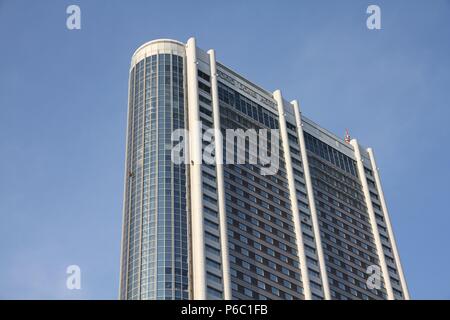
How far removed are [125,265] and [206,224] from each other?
552 inches

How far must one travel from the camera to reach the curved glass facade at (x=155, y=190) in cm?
10150

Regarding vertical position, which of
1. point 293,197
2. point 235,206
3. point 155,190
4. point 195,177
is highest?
point 293,197

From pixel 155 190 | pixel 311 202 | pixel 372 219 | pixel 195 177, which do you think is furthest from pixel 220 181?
pixel 372 219

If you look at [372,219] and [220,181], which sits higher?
[372,219]

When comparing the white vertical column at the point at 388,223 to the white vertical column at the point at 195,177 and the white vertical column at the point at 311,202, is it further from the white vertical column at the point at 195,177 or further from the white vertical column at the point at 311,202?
the white vertical column at the point at 195,177

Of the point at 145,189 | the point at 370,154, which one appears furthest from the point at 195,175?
the point at 370,154

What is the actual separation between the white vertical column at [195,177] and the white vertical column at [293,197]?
22397 mm

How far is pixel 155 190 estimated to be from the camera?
11144cm

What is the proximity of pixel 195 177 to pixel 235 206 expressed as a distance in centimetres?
921

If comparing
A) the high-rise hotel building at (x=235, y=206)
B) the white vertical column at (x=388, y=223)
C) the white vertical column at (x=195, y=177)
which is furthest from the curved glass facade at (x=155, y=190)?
the white vertical column at (x=388, y=223)

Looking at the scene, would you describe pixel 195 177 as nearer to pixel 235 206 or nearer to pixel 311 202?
pixel 235 206

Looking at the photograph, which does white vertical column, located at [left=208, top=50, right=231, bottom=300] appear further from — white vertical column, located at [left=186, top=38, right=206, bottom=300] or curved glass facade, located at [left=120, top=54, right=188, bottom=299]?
curved glass facade, located at [left=120, top=54, right=188, bottom=299]

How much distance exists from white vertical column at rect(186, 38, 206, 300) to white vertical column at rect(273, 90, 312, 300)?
2240 centimetres

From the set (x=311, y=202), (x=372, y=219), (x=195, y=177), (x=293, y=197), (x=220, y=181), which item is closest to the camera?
(x=195, y=177)
